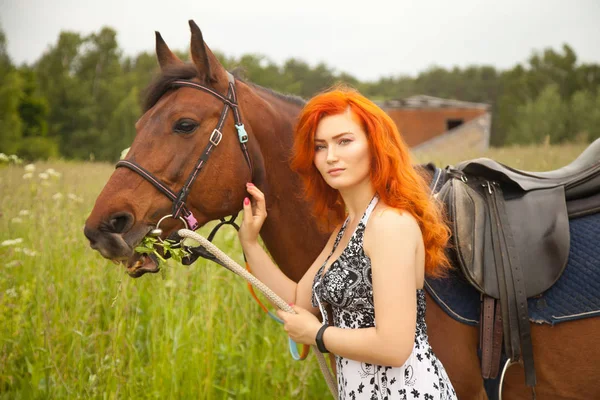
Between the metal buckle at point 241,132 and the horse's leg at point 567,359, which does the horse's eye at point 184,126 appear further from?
the horse's leg at point 567,359

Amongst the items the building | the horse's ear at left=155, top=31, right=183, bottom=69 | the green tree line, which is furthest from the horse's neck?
the building

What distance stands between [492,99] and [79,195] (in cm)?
6552

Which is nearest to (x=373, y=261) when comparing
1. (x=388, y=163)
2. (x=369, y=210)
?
(x=369, y=210)

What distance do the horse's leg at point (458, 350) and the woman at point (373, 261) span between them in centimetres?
29

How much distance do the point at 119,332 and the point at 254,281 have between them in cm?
175

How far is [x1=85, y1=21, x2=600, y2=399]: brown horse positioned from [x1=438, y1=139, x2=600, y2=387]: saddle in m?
0.13

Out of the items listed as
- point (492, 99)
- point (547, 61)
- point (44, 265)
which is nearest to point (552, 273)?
point (44, 265)

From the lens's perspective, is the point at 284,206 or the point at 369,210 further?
the point at 284,206

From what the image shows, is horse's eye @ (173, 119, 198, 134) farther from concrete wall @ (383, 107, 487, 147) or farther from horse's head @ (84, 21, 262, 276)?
→ concrete wall @ (383, 107, 487, 147)

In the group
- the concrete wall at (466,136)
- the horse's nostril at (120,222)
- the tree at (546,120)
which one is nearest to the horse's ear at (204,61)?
the horse's nostril at (120,222)

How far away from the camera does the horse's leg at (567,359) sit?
1.86 meters

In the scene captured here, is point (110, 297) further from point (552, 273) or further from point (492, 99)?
point (492, 99)

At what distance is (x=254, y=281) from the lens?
173 cm

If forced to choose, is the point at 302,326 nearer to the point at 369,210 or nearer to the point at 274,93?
the point at 369,210
